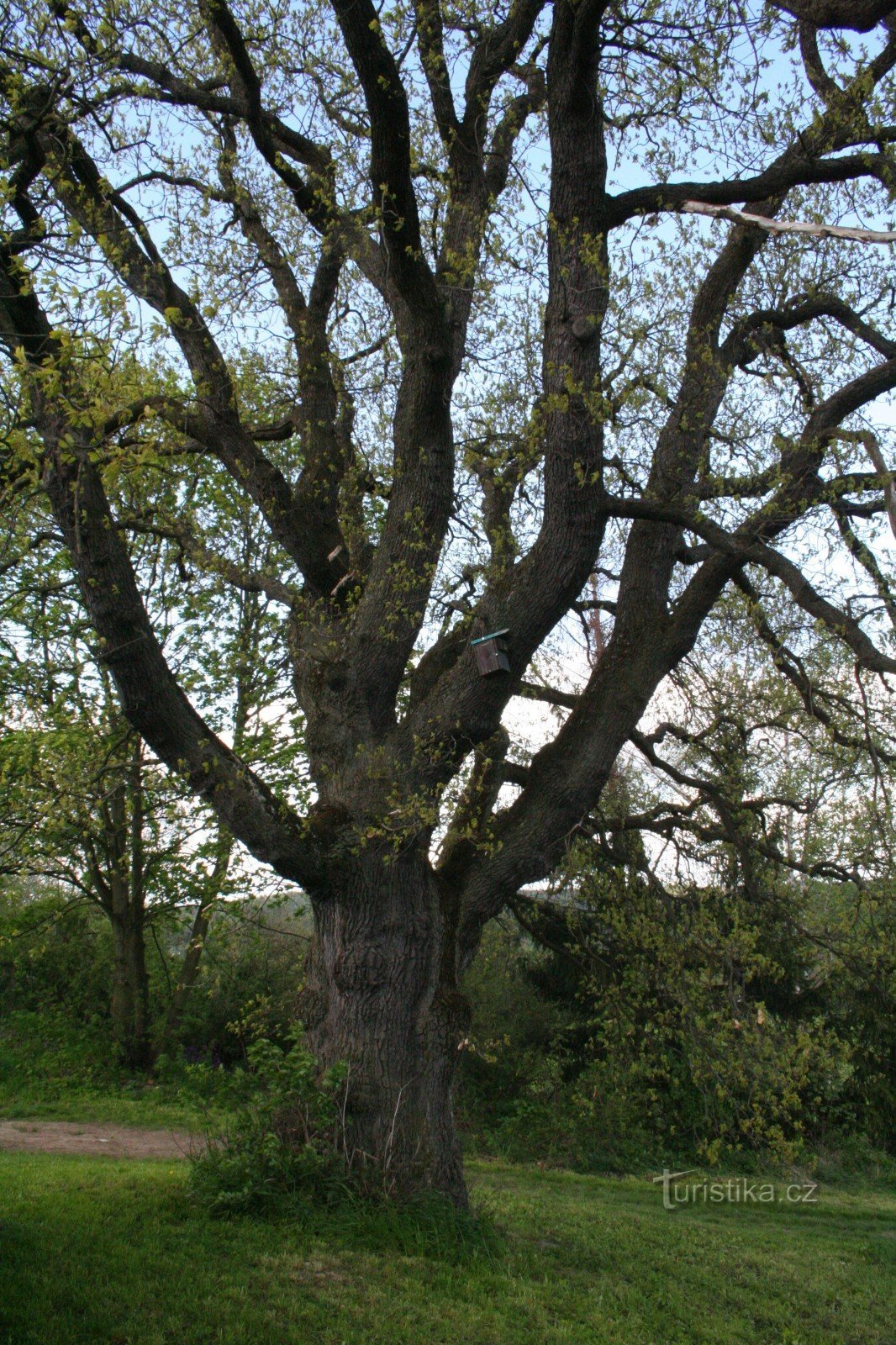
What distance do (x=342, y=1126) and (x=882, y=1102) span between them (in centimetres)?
1285

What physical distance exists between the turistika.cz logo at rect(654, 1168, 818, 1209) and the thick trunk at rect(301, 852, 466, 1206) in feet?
21.3

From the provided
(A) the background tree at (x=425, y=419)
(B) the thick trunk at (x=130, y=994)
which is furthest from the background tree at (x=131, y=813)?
(A) the background tree at (x=425, y=419)

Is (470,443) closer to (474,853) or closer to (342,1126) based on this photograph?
(474,853)

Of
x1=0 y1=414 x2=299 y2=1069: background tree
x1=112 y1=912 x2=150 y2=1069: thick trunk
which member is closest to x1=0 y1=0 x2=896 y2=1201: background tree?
x1=0 y1=414 x2=299 y2=1069: background tree

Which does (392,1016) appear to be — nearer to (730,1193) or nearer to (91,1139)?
(91,1139)

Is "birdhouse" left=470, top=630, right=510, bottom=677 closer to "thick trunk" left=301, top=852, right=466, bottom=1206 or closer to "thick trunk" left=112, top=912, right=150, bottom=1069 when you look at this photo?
"thick trunk" left=301, top=852, right=466, bottom=1206

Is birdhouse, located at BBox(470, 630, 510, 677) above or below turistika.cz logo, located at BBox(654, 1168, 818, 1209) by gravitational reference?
above

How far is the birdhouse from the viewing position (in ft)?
21.7

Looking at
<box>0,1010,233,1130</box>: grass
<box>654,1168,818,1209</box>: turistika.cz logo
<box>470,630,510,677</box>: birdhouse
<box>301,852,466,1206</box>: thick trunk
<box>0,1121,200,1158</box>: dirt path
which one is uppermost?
<box>470,630,510,677</box>: birdhouse

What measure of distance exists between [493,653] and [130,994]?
481 inches

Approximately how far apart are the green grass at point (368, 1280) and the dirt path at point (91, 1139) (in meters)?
1.72

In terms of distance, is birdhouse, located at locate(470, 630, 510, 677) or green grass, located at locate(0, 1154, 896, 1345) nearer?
green grass, located at locate(0, 1154, 896, 1345)

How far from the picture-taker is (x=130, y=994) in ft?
52.6

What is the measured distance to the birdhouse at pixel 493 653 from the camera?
21.7 ft
